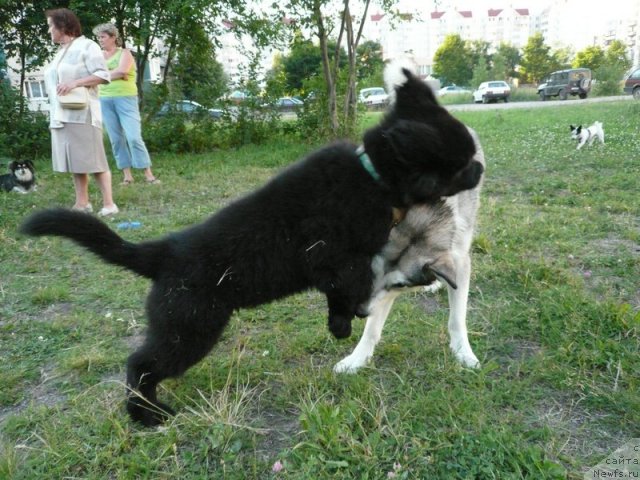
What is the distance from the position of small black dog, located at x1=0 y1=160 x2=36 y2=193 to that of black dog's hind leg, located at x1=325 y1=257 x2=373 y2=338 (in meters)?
7.10

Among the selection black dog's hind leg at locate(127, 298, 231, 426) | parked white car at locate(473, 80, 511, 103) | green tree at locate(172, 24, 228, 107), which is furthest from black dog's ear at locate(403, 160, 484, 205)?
parked white car at locate(473, 80, 511, 103)

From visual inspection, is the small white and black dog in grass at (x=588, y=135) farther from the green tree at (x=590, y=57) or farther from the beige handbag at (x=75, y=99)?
the green tree at (x=590, y=57)

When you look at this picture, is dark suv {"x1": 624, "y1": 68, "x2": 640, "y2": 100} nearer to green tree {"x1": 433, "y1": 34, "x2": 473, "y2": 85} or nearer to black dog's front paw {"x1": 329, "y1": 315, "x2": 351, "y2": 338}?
black dog's front paw {"x1": 329, "y1": 315, "x2": 351, "y2": 338}

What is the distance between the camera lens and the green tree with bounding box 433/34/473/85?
64.8m

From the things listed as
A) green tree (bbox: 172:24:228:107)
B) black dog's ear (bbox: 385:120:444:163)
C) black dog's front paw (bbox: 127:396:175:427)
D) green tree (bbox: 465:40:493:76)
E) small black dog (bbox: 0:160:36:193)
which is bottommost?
black dog's front paw (bbox: 127:396:175:427)

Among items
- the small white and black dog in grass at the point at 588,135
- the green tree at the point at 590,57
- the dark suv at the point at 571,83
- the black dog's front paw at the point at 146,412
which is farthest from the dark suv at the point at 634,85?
the green tree at the point at 590,57

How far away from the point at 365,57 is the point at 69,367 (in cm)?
1254

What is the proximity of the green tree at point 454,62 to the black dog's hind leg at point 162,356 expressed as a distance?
67646 millimetres

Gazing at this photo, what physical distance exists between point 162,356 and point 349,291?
97 cm

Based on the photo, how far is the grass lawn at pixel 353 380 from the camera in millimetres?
2061

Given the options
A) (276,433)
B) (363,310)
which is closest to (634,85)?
(363,310)

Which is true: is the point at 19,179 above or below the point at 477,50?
below

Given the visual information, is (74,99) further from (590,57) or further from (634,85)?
(590,57)

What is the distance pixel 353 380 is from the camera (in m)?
2.60
